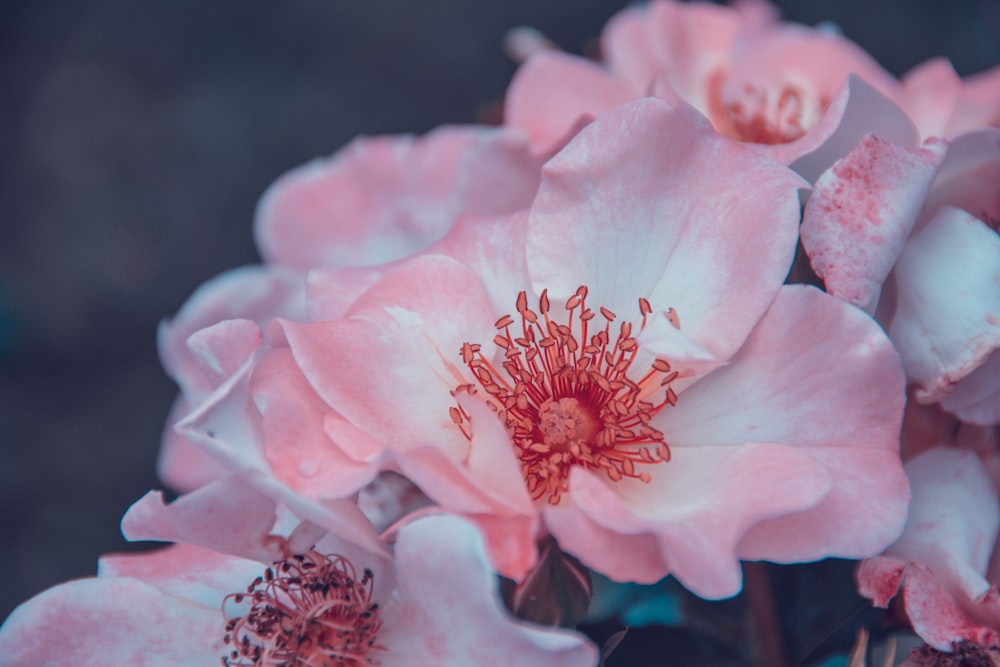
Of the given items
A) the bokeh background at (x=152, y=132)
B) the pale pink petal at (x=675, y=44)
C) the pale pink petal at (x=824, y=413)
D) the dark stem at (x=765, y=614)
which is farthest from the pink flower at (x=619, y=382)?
the bokeh background at (x=152, y=132)

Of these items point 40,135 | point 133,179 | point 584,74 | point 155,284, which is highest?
point 584,74

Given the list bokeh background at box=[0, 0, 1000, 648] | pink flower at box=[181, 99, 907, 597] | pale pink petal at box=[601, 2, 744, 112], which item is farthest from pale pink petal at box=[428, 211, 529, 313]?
bokeh background at box=[0, 0, 1000, 648]

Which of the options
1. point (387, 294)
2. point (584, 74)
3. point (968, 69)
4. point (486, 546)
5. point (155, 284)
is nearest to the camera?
point (486, 546)

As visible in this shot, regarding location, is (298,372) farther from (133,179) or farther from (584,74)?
(133,179)

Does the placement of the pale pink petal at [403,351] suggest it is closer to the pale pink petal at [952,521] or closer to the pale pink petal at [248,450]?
the pale pink petal at [248,450]

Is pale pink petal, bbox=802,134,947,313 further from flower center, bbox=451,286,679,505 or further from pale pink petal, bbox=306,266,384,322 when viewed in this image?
pale pink petal, bbox=306,266,384,322

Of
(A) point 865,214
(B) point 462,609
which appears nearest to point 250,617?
(B) point 462,609

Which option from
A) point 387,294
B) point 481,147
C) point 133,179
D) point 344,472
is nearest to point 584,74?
point 481,147
